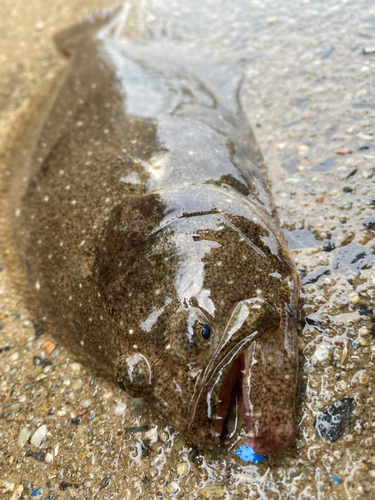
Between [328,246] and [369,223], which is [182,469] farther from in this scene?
[369,223]

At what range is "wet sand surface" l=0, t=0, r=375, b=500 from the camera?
8.23ft

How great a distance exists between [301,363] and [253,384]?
0.66m

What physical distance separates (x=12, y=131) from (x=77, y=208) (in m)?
3.31

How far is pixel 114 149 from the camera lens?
3885 mm

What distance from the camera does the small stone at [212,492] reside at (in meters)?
2.51

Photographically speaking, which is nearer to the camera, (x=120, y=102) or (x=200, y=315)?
(x=200, y=315)

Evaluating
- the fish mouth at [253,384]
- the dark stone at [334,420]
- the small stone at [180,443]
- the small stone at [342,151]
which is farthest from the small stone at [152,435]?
the small stone at [342,151]

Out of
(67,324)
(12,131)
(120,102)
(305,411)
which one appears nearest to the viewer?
(305,411)

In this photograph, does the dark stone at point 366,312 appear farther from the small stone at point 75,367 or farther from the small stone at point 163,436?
the small stone at point 75,367

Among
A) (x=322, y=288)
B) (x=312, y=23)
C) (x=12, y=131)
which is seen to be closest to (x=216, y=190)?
(x=322, y=288)

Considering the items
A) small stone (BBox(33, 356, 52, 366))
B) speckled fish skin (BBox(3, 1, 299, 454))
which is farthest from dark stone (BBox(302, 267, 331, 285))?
small stone (BBox(33, 356, 52, 366))

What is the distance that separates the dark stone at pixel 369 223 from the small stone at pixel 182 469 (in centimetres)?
246

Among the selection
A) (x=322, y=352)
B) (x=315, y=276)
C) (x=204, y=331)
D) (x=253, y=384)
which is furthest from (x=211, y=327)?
(x=315, y=276)

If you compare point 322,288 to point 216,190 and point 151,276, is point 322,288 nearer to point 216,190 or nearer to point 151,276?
point 216,190
